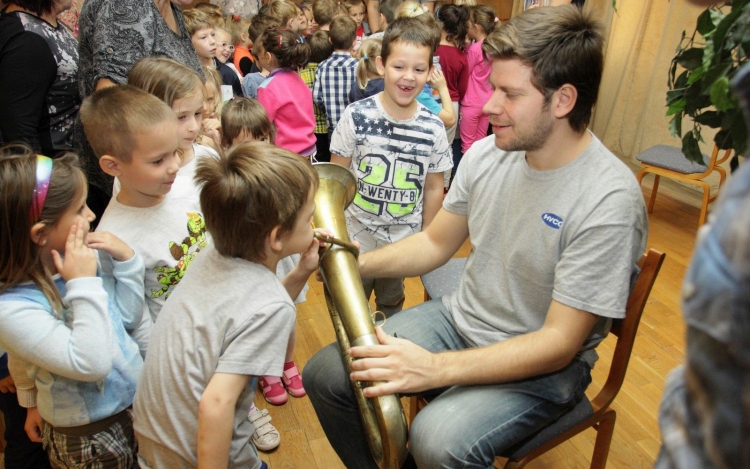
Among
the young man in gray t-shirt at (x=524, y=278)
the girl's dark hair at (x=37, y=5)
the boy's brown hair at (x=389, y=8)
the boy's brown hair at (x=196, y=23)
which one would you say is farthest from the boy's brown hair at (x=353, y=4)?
the young man in gray t-shirt at (x=524, y=278)

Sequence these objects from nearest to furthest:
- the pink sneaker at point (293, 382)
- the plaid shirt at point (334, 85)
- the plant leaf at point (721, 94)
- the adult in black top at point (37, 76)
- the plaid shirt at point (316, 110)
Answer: the plant leaf at point (721, 94)
the adult in black top at point (37, 76)
the pink sneaker at point (293, 382)
the plaid shirt at point (334, 85)
the plaid shirt at point (316, 110)

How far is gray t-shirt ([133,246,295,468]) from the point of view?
111cm

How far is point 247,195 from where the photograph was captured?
1124mm

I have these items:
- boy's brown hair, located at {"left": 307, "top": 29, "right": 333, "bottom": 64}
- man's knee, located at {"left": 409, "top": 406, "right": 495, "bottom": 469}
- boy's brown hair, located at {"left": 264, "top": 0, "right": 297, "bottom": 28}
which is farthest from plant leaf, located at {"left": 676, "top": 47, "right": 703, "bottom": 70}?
boy's brown hair, located at {"left": 264, "top": 0, "right": 297, "bottom": 28}

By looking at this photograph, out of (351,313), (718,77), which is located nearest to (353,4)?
(351,313)

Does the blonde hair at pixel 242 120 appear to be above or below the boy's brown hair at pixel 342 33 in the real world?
→ below

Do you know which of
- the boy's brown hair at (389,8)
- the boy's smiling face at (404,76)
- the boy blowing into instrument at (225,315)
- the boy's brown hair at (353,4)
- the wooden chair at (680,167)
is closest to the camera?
the boy blowing into instrument at (225,315)

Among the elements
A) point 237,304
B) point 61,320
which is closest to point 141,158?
point 61,320

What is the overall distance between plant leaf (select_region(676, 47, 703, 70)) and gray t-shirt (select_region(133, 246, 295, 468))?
1.07 metres

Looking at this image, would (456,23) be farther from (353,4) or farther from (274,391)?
(274,391)

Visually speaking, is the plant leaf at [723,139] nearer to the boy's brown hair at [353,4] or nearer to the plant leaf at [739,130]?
the plant leaf at [739,130]

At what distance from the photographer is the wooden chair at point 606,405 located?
133 cm

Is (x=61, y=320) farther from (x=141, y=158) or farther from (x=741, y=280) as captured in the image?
(x=741, y=280)

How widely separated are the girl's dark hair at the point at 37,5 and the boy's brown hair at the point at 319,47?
6.79ft
